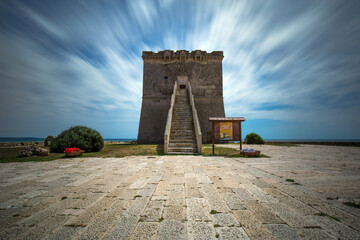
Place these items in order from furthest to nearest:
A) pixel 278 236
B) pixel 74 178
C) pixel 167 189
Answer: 1. pixel 74 178
2. pixel 167 189
3. pixel 278 236

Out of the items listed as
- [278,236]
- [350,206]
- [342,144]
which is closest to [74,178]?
[278,236]

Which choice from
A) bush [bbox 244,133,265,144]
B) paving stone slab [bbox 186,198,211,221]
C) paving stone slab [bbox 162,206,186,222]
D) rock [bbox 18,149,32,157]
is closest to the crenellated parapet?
bush [bbox 244,133,265,144]

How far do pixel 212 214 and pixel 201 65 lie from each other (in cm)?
2144

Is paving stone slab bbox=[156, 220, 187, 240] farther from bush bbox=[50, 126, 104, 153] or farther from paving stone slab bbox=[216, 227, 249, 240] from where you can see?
bush bbox=[50, 126, 104, 153]

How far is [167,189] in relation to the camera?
2967 millimetres

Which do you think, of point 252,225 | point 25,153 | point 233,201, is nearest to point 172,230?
point 252,225

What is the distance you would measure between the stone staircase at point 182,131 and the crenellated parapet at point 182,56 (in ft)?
29.0

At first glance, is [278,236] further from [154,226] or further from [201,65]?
[201,65]

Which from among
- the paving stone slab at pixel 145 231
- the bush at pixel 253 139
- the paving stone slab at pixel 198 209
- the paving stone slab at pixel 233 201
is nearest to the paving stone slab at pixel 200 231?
the paving stone slab at pixel 198 209

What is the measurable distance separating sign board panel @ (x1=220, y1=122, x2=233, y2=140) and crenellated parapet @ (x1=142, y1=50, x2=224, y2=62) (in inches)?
619

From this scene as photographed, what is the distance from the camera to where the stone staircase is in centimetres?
845

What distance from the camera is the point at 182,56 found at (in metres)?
20.7

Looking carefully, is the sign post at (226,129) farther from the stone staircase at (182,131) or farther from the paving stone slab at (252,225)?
the paving stone slab at (252,225)

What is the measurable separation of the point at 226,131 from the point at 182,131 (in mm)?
3345
